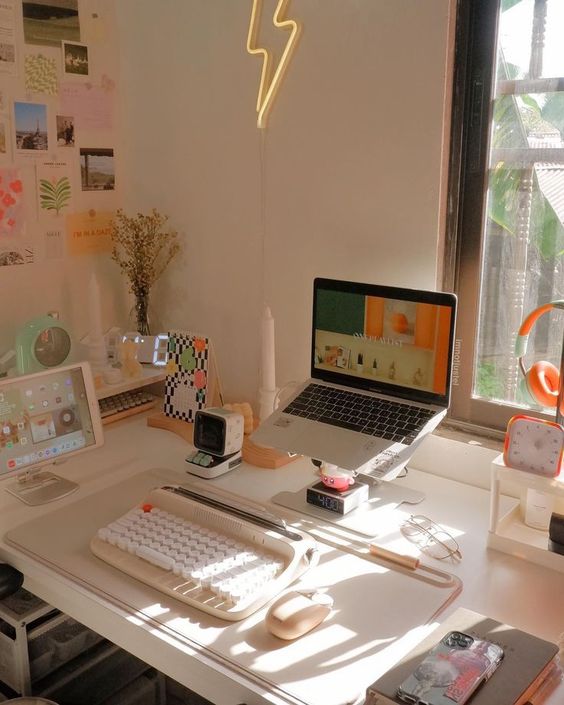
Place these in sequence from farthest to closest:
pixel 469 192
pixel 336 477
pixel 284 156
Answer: pixel 284 156 → pixel 469 192 → pixel 336 477

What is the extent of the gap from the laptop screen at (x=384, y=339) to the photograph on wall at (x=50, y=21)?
3.45ft

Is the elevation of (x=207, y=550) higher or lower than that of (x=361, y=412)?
lower

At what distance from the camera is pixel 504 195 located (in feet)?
5.69

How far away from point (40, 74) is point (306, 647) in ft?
5.52

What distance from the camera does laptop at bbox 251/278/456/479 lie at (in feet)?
5.30

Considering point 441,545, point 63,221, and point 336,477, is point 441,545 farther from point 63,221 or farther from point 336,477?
point 63,221

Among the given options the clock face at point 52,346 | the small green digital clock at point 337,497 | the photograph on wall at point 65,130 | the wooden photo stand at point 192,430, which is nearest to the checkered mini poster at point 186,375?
the wooden photo stand at point 192,430

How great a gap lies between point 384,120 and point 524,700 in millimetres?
1286

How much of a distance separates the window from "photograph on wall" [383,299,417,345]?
20cm

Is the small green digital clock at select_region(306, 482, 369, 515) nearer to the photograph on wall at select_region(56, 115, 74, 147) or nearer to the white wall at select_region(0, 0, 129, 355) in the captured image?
the white wall at select_region(0, 0, 129, 355)

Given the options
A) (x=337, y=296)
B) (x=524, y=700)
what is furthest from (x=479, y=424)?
(x=524, y=700)

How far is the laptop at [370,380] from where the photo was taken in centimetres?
162

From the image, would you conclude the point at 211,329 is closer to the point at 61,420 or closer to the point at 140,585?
the point at 61,420

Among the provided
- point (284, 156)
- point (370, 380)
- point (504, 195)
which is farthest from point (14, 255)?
point (504, 195)
